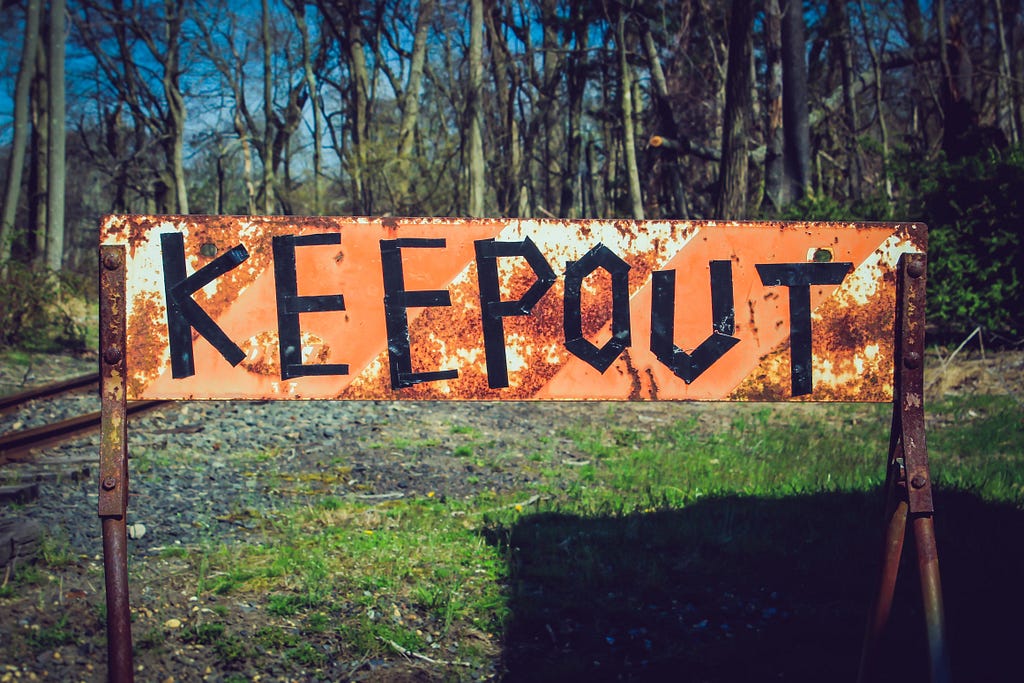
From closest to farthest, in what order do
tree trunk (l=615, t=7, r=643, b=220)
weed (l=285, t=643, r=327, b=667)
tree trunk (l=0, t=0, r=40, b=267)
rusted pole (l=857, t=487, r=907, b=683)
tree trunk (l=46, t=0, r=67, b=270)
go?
rusted pole (l=857, t=487, r=907, b=683) < weed (l=285, t=643, r=327, b=667) < tree trunk (l=46, t=0, r=67, b=270) < tree trunk (l=0, t=0, r=40, b=267) < tree trunk (l=615, t=7, r=643, b=220)

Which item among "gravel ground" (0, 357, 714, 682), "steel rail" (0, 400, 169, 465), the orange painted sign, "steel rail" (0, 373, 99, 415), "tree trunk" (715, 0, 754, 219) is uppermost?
"tree trunk" (715, 0, 754, 219)

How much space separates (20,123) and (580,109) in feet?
48.0

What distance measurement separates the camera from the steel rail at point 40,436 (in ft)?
20.2

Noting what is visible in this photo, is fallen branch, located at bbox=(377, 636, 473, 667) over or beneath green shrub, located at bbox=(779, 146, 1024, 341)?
beneath

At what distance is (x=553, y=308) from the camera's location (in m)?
2.43

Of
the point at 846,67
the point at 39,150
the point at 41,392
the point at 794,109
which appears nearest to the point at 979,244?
the point at 794,109

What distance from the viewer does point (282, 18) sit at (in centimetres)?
3378

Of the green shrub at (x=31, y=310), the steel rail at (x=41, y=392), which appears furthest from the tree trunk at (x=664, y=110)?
the steel rail at (x=41, y=392)

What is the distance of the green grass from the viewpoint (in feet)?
10.4

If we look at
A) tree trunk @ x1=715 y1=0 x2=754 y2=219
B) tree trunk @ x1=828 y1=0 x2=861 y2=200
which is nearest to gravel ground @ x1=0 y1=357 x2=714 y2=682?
tree trunk @ x1=715 y1=0 x2=754 y2=219

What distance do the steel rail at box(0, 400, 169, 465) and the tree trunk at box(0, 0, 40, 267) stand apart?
10.9m

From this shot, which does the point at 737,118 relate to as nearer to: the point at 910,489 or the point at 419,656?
the point at 419,656

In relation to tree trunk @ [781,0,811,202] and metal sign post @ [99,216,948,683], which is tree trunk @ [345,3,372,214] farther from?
metal sign post @ [99,216,948,683]

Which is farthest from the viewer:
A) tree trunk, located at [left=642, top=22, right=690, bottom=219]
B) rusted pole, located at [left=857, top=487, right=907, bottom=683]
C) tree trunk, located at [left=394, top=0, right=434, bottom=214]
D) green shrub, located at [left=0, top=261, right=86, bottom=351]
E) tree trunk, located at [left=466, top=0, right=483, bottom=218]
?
tree trunk, located at [left=394, top=0, right=434, bottom=214]
